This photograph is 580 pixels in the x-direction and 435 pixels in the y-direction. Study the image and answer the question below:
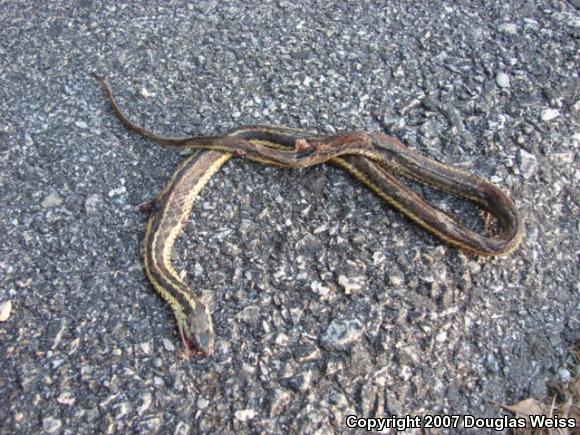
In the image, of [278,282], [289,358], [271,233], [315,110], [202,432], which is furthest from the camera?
[315,110]

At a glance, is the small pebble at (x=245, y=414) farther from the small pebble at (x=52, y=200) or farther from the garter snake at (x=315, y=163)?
the small pebble at (x=52, y=200)

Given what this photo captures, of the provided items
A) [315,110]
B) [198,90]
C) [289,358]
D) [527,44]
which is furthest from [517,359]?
[198,90]

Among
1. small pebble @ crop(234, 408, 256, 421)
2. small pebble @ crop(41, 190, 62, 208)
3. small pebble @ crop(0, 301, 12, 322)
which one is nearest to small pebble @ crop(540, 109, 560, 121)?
A: small pebble @ crop(234, 408, 256, 421)

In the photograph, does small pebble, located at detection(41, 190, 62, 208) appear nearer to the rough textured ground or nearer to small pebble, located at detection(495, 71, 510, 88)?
the rough textured ground

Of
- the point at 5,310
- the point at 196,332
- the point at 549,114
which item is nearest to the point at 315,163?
the point at 196,332

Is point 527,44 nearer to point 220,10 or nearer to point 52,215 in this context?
point 220,10

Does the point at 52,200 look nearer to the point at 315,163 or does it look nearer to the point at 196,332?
the point at 196,332
